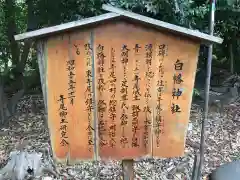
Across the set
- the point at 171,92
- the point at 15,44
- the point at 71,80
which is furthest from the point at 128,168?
the point at 15,44

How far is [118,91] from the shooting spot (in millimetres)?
2732

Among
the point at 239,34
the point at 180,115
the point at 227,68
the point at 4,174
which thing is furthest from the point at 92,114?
the point at 227,68

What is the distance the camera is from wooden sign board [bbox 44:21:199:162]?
2637mm

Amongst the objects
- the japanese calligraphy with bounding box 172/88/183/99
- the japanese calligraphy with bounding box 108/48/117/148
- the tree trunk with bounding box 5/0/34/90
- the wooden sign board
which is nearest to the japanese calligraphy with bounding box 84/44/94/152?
the wooden sign board

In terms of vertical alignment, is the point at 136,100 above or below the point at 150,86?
below

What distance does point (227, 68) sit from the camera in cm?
715

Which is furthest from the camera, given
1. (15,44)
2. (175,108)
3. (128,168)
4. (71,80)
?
(15,44)

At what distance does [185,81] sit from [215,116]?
3419mm

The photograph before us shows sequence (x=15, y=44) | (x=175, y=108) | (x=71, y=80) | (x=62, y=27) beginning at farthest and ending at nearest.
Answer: (x=15, y=44) < (x=175, y=108) < (x=71, y=80) < (x=62, y=27)

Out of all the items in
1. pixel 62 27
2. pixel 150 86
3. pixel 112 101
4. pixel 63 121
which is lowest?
pixel 63 121

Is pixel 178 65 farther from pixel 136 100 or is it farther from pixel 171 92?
pixel 136 100

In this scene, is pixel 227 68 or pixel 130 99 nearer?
pixel 130 99

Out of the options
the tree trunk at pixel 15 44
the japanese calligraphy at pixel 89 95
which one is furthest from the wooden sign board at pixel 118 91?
the tree trunk at pixel 15 44

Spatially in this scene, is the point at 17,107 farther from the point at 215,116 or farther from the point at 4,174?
the point at 215,116
